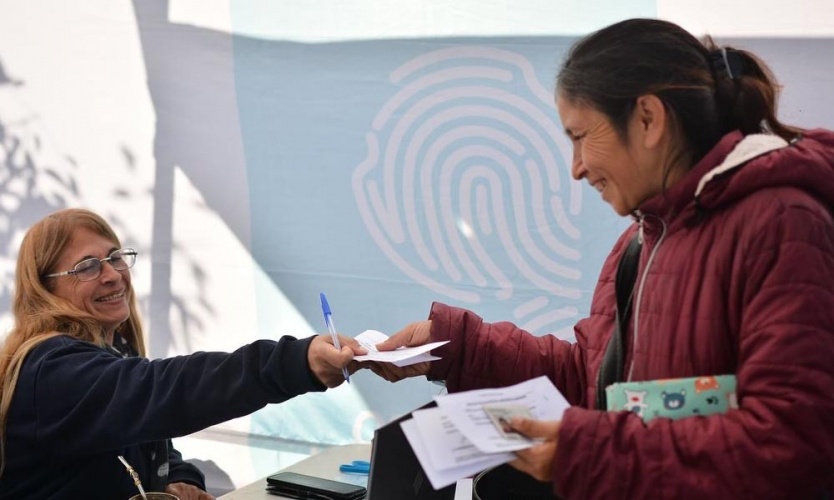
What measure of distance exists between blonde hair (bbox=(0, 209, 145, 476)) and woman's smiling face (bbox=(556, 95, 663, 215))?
1410 mm

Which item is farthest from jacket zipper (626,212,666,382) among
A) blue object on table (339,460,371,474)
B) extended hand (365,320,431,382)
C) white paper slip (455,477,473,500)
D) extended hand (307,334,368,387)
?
blue object on table (339,460,371,474)

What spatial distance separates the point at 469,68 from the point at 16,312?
5.23 feet

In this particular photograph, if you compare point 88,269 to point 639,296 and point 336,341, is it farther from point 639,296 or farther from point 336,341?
point 639,296

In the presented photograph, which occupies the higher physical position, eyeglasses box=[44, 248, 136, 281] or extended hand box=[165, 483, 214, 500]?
eyeglasses box=[44, 248, 136, 281]

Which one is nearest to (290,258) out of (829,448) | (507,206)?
(507,206)

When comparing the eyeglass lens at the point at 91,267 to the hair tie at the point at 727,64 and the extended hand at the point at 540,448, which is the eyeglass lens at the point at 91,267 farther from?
the hair tie at the point at 727,64

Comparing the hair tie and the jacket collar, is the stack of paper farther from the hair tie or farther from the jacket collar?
the hair tie

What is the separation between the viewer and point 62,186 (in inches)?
149

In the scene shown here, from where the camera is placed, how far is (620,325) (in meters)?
1.63

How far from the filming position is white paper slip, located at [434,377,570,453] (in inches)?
53.6

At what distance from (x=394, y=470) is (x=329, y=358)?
0.29 metres

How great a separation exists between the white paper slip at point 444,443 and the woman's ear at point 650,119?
0.56 metres

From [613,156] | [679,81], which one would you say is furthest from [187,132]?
[679,81]

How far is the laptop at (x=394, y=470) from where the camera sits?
5.96ft
